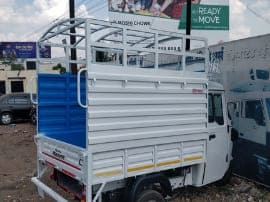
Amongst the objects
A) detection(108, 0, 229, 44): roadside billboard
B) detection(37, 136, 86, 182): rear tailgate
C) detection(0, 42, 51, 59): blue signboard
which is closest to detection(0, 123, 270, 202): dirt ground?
detection(37, 136, 86, 182): rear tailgate

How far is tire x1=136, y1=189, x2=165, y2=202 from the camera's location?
473 cm

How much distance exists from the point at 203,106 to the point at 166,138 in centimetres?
92

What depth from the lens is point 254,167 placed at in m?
7.36

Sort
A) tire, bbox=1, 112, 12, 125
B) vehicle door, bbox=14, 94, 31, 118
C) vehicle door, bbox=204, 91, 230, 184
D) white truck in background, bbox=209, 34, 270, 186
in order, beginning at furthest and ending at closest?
vehicle door, bbox=14, 94, 31, 118
tire, bbox=1, 112, 12, 125
white truck in background, bbox=209, 34, 270, 186
vehicle door, bbox=204, 91, 230, 184

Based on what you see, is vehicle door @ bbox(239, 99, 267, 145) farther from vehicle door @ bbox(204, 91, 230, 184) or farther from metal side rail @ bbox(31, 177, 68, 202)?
metal side rail @ bbox(31, 177, 68, 202)

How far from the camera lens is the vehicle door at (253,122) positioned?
7.20m

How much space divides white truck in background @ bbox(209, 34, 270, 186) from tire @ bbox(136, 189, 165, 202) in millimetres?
2363

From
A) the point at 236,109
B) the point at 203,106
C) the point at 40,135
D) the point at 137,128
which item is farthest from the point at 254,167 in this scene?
the point at 40,135

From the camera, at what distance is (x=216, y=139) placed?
6008 mm

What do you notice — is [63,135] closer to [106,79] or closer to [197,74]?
[106,79]

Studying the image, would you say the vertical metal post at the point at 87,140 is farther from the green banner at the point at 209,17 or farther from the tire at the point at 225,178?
the green banner at the point at 209,17

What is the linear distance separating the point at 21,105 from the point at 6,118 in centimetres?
99

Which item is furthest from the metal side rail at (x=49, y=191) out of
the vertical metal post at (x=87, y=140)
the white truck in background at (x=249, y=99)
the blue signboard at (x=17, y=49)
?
the blue signboard at (x=17, y=49)

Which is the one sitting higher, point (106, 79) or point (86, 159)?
point (106, 79)
